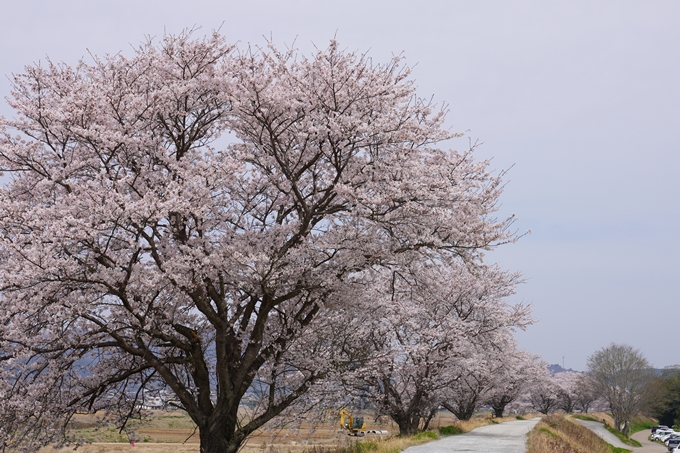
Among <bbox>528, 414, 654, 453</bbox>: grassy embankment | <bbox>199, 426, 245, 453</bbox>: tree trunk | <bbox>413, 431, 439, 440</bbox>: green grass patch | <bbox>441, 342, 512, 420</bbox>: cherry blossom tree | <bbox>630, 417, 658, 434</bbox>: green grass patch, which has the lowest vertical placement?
<bbox>630, 417, 658, 434</bbox>: green grass patch

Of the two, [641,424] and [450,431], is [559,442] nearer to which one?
[450,431]

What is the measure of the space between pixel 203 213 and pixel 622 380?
72869mm

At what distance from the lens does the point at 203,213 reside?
12008mm

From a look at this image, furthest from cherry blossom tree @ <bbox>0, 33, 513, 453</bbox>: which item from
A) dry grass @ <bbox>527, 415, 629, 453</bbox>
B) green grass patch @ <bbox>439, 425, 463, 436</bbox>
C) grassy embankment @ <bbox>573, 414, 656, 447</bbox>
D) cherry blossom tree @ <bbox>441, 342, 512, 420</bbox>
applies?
grassy embankment @ <bbox>573, 414, 656, 447</bbox>

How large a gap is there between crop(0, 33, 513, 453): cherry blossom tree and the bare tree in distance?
66763mm

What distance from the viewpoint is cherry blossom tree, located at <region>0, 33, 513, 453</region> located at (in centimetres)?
1101

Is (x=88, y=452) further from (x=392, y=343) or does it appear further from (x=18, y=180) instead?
(x=18, y=180)

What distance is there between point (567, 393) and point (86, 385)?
99.3m

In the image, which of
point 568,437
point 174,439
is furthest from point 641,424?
point 568,437

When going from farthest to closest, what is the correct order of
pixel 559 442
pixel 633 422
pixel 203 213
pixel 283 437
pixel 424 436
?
pixel 633 422 < pixel 283 437 < pixel 424 436 < pixel 559 442 < pixel 203 213

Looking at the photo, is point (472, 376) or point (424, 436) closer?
point (424, 436)

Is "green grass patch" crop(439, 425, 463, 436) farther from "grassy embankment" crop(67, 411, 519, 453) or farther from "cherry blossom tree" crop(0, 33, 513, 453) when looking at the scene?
"cherry blossom tree" crop(0, 33, 513, 453)

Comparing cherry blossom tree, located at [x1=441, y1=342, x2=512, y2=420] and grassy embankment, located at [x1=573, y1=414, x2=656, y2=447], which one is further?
grassy embankment, located at [x1=573, y1=414, x2=656, y2=447]

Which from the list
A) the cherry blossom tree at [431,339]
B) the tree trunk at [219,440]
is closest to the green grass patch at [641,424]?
the cherry blossom tree at [431,339]
